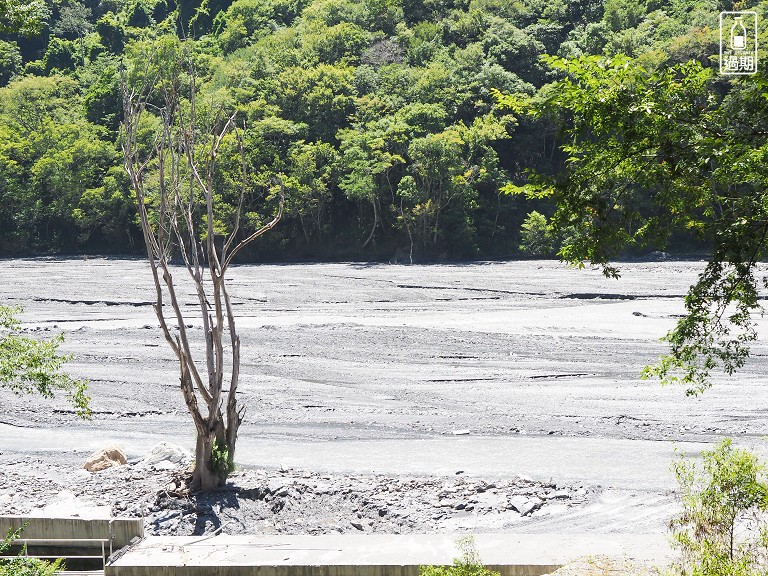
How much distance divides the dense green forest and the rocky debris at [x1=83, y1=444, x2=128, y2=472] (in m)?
29.8

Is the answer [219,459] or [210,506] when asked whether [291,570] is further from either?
[219,459]

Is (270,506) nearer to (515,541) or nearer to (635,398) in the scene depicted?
(515,541)

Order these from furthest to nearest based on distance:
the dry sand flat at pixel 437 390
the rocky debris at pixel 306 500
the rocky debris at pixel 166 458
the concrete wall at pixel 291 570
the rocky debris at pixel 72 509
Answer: the dry sand flat at pixel 437 390
the rocky debris at pixel 166 458
the rocky debris at pixel 306 500
the rocky debris at pixel 72 509
the concrete wall at pixel 291 570

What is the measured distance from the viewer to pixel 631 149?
7.27 meters

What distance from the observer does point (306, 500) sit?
565 inches

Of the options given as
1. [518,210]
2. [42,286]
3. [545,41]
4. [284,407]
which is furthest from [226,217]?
[284,407]

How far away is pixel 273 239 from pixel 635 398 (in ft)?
122

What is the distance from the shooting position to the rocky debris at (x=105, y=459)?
16.3 metres

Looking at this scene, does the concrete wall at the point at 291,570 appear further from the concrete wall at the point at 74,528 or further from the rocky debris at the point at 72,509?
the rocky debris at the point at 72,509

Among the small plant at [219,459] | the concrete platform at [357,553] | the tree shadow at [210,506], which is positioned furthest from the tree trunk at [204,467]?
the concrete platform at [357,553]

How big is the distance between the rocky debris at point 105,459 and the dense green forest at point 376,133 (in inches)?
1174

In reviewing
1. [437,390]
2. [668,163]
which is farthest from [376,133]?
[668,163]

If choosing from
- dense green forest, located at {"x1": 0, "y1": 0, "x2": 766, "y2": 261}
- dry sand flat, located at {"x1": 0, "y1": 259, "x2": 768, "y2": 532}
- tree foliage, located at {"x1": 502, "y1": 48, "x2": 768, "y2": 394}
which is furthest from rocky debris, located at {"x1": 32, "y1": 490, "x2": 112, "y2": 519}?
dense green forest, located at {"x1": 0, "y1": 0, "x2": 766, "y2": 261}

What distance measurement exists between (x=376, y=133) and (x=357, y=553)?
43613 mm
